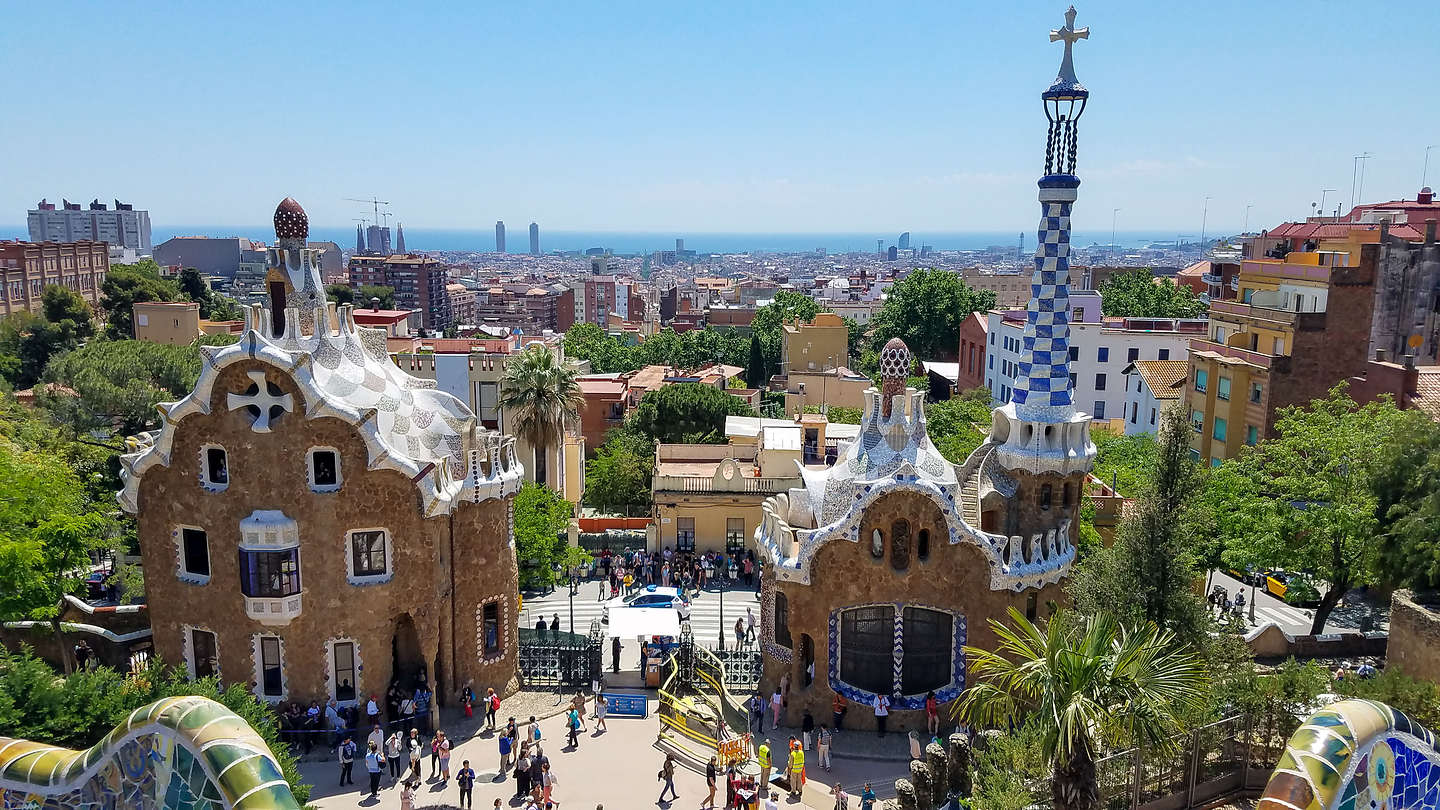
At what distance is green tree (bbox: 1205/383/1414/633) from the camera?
105 ft

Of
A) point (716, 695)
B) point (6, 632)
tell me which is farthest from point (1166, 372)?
point (6, 632)

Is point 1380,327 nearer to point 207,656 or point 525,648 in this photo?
point 525,648

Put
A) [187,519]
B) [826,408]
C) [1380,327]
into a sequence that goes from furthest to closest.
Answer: [826,408] → [1380,327] → [187,519]

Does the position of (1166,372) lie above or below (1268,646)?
above

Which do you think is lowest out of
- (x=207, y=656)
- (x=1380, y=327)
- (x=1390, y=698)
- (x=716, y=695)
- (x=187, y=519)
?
(x=716, y=695)

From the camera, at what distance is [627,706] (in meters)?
29.9

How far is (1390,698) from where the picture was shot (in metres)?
21.5

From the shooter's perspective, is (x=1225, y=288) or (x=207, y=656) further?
(x=1225, y=288)

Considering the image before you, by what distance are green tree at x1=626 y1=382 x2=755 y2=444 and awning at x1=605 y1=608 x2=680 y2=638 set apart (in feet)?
95.9

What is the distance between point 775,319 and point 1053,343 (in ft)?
274

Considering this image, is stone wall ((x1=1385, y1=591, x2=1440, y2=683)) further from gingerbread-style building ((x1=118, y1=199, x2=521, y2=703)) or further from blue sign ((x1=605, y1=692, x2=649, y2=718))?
gingerbread-style building ((x1=118, y1=199, x2=521, y2=703))

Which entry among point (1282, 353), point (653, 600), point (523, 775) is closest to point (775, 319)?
point (1282, 353)

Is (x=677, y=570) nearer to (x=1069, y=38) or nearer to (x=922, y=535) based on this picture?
(x=922, y=535)

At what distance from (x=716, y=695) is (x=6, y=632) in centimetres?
2174
